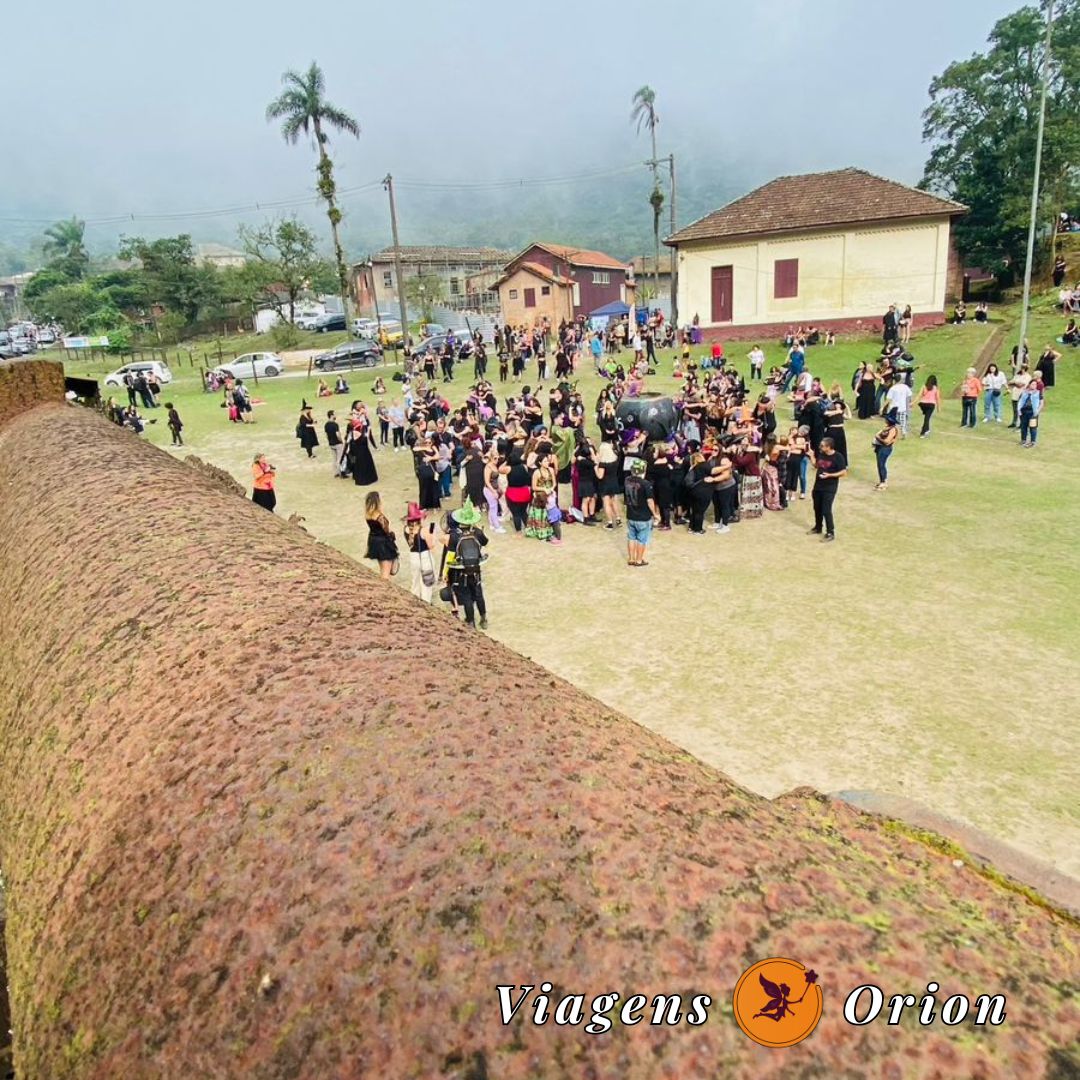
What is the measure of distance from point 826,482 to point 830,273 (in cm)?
2449

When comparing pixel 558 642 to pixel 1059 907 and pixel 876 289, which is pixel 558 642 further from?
pixel 876 289

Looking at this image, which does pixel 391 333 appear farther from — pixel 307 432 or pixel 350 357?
pixel 307 432

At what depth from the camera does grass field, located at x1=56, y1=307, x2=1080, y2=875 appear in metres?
6.30

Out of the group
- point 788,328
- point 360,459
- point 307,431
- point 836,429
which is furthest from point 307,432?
point 788,328

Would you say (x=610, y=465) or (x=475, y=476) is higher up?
(x=610, y=465)

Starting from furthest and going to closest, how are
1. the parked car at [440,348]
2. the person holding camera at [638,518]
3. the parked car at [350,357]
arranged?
1. the parked car at [350,357]
2. the parked car at [440,348]
3. the person holding camera at [638,518]

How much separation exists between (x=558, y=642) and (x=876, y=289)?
2894 centimetres

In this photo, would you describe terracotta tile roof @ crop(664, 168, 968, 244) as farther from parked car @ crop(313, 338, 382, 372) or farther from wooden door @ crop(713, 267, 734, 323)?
parked car @ crop(313, 338, 382, 372)

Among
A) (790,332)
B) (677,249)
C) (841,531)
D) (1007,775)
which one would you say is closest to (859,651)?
(1007,775)

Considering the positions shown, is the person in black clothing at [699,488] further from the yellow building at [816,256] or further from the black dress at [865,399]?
the yellow building at [816,256]

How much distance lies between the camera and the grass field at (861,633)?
20.7 ft

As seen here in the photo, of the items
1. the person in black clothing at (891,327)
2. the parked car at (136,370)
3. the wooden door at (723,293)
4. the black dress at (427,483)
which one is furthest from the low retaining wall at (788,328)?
the parked car at (136,370)

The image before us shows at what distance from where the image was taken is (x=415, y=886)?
91 cm

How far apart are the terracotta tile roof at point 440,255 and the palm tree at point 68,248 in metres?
35.5
